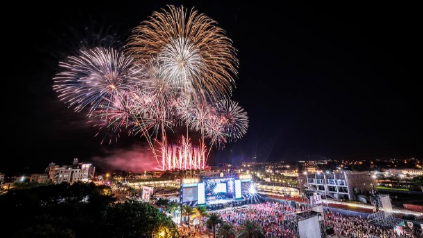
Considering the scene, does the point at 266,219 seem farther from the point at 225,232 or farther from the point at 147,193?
the point at 147,193

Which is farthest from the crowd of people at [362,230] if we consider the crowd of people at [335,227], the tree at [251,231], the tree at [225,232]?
the tree at [225,232]

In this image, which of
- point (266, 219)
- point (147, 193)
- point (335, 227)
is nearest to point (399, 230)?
point (335, 227)

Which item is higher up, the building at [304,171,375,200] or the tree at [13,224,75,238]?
the tree at [13,224,75,238]

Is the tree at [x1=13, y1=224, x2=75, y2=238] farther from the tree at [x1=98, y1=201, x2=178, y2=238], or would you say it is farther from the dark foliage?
the tree at [x1=98, y1=201, x2=178, y2=238]

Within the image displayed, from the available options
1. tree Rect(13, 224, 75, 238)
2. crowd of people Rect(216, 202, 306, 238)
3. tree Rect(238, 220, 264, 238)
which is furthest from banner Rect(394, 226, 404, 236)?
tree Rect(13, 224, 75, 238)

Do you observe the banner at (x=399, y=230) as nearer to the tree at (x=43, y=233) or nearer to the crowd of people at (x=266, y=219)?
the crowd of people at (x=266, y=219)
